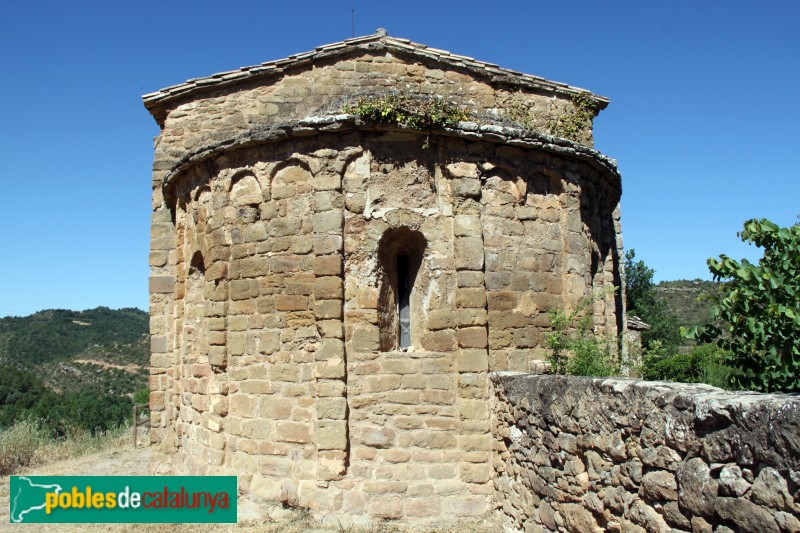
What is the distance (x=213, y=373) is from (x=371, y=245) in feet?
8.04

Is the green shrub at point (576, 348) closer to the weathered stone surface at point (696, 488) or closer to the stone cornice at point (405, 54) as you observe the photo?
the weathered stone surface at point (696, 488)

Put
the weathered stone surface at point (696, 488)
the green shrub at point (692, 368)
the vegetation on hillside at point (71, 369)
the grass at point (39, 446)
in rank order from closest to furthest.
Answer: the weathered stone surface at point (696, 488) < the green shrub at point (692, 368) < the grass at point (39, 446) < the vegetation on hillside at point (71, 369)

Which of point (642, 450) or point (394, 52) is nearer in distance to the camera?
point (642, 450)

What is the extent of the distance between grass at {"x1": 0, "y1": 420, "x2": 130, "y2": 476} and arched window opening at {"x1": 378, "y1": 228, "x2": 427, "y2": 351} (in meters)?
8.24

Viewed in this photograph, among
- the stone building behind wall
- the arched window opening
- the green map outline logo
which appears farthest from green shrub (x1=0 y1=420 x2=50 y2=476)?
the arched window opening

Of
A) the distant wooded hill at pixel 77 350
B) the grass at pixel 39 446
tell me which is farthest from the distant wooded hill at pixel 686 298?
the distant wooded hill at pixel 77 350

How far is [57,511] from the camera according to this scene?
7.39m

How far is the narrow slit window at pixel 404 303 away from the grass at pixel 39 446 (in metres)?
8.25

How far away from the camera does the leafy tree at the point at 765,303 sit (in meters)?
4.89

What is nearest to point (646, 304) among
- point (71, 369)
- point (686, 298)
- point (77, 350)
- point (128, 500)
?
point (686, 298)

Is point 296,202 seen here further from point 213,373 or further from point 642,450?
point 642,450

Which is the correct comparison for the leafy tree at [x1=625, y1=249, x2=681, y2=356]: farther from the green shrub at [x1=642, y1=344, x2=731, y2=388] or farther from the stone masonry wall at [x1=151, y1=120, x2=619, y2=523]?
the stone masonry wall at [x1=151, y1=120, x2=619, y2=523]

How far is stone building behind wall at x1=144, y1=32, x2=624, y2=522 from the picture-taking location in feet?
21.6

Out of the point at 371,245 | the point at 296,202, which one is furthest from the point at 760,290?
the point at 296,202
